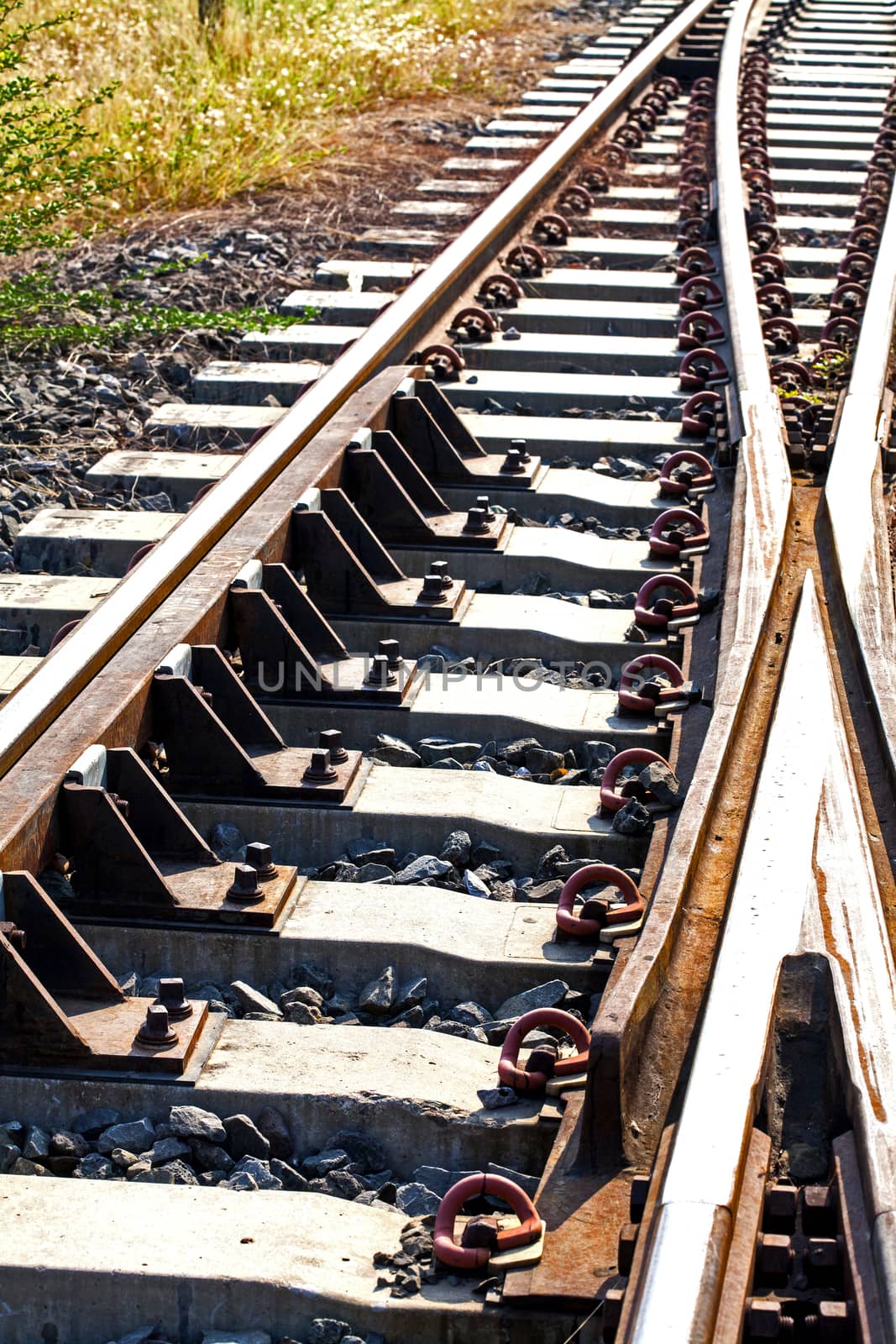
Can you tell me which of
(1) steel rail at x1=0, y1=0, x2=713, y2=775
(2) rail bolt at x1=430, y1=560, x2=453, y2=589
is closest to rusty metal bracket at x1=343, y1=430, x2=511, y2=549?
(1) steel rail at x1=0, y1=0, x2=713, y2=775

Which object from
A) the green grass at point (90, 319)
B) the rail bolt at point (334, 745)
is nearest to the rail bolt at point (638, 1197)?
the rail bolt at point (334, 745)

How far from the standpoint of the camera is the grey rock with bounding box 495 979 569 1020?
9.45ft

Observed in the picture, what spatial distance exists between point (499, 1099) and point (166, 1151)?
48 cm

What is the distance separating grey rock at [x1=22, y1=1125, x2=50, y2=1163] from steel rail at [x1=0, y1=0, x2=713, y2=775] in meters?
0.65

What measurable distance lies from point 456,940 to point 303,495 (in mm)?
1488

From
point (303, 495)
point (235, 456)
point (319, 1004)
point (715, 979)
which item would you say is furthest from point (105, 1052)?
point (235, 456)

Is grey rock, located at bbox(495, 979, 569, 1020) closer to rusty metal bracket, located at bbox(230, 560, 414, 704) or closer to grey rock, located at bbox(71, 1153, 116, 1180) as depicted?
grey rock, located at bbox(71, 1153, 116, 1180)

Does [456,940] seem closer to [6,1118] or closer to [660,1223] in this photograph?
[6,1118]

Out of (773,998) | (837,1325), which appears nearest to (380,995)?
(773,998)

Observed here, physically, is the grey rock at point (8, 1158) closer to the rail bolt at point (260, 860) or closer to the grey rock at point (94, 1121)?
the grey rock at point (94, 1121)

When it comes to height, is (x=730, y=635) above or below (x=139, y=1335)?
above

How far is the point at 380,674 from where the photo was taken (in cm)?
380

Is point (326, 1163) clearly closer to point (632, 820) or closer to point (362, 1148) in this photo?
point (362, 1148)

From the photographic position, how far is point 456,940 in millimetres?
3027
